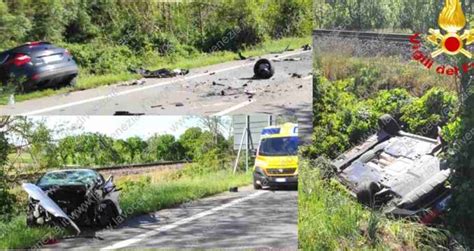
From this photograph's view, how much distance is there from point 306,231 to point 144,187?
5.08ft

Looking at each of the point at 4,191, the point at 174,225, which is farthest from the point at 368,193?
the point at 4,191

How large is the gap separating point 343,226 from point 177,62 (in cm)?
205

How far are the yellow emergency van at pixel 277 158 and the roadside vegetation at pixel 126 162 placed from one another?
159mm

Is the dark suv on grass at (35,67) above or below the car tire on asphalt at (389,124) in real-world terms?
above

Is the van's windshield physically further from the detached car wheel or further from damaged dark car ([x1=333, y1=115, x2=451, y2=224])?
damaged dark car ([x1=333, y1=115, x2=451, y2=224])

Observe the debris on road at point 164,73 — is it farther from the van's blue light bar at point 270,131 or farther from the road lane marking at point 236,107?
the van's blue light bar at point 270,131

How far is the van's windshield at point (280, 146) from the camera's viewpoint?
7.31 metres

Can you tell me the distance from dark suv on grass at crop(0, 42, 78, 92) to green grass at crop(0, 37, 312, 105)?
7 centimetres

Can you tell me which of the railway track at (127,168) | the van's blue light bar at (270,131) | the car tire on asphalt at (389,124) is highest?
the car tire on asphalt at (389,124)

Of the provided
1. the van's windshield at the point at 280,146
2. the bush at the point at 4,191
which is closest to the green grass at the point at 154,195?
the bush at the point at 4,191

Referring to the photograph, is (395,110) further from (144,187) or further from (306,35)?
(144,187)

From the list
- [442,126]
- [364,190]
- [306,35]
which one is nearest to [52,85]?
[306,35]

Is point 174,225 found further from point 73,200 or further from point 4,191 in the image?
point 4,191

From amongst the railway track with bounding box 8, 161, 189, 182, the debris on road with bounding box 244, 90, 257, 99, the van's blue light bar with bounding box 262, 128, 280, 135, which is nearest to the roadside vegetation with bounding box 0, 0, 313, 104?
the debris on road with bounding box 244, 90, 257, 99
